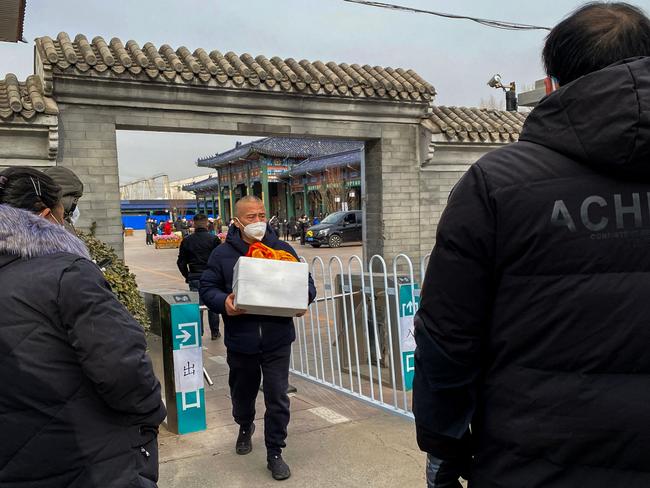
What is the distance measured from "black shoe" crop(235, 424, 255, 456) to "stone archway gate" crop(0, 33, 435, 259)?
4.32 m

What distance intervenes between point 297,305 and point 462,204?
2.34 m

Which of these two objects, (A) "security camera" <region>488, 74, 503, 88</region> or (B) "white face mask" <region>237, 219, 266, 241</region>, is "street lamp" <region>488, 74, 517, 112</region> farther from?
(B) "white face mask" <region>237, 219, 266, 241</region>

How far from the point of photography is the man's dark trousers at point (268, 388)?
3529 mm

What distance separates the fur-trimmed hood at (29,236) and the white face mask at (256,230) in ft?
6.18

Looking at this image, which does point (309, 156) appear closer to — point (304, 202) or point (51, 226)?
point (304, 202)

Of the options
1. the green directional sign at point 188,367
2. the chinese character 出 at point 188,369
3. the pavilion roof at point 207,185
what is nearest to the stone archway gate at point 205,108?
the green directional sign at point 188,367

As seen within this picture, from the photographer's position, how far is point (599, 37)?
1291mm

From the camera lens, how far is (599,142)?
116 cm

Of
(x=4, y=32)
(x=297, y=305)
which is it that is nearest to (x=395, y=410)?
(x=297, y=305)

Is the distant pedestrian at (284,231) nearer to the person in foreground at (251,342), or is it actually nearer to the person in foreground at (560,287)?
the person in foreground at (251,342)

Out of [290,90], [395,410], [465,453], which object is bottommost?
[395,410]

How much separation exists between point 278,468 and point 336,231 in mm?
24384

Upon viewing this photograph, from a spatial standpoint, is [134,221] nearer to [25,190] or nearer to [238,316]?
[238,316]

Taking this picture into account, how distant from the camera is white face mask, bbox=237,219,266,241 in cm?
376
